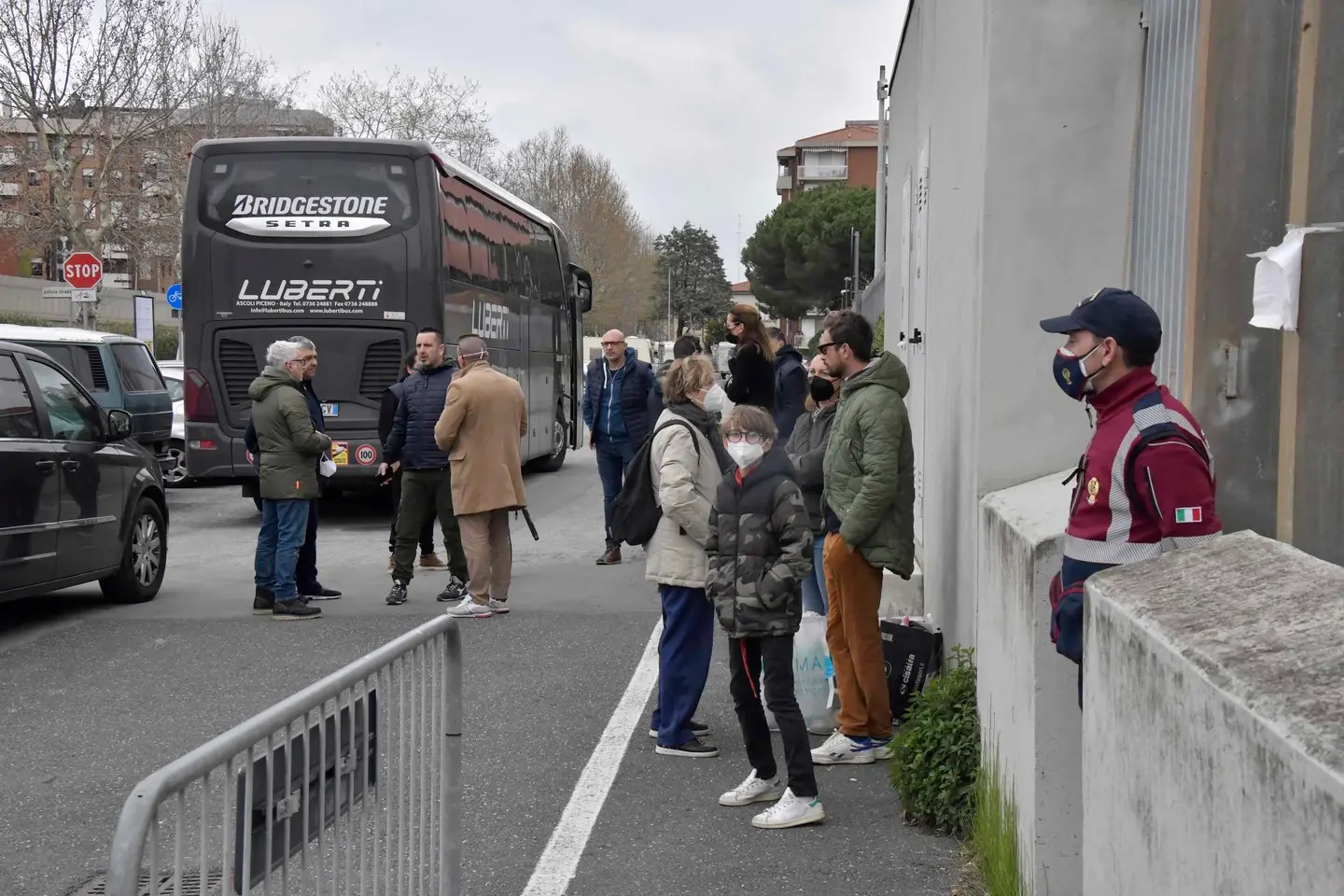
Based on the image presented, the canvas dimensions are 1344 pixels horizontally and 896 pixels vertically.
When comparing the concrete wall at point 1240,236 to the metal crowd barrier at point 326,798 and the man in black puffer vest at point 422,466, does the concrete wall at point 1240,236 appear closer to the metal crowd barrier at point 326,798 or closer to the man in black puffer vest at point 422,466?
the metal crowd barrier at point 326,798

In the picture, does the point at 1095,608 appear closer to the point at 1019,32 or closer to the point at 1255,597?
the point at 1255,597

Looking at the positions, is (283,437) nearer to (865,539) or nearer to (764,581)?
(865,539)

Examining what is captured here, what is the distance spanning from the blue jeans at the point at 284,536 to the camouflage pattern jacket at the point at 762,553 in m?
4.93

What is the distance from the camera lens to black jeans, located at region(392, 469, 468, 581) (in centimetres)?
1027

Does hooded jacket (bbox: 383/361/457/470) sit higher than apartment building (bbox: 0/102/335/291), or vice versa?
apartment building (bbox: 0/102/335/291)

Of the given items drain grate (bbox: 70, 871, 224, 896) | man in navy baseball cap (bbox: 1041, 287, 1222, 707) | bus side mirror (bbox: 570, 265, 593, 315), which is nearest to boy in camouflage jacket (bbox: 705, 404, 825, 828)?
man in navy baseball cap (bbox: 1041, 287, 1222, 707)

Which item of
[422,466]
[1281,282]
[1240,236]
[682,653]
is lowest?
[682,653]

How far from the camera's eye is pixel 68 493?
9328 millimetres

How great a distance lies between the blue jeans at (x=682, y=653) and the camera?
6.38 m

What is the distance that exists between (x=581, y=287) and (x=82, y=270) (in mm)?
8050

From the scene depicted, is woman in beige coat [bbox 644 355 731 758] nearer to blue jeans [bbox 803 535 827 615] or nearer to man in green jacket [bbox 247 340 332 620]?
blue jeans [bbox 803 535 827 615]

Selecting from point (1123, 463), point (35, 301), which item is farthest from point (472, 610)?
point (35, 301)

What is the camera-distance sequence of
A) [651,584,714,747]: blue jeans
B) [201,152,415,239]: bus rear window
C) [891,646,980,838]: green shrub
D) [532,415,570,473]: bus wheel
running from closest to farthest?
[891,646,980,838]: green shrub → [651,584,714,747]: blue jeans → [201,152,415,239]: bus rear window → [532,415,570,473]: bus wheel

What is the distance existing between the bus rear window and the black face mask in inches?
331
